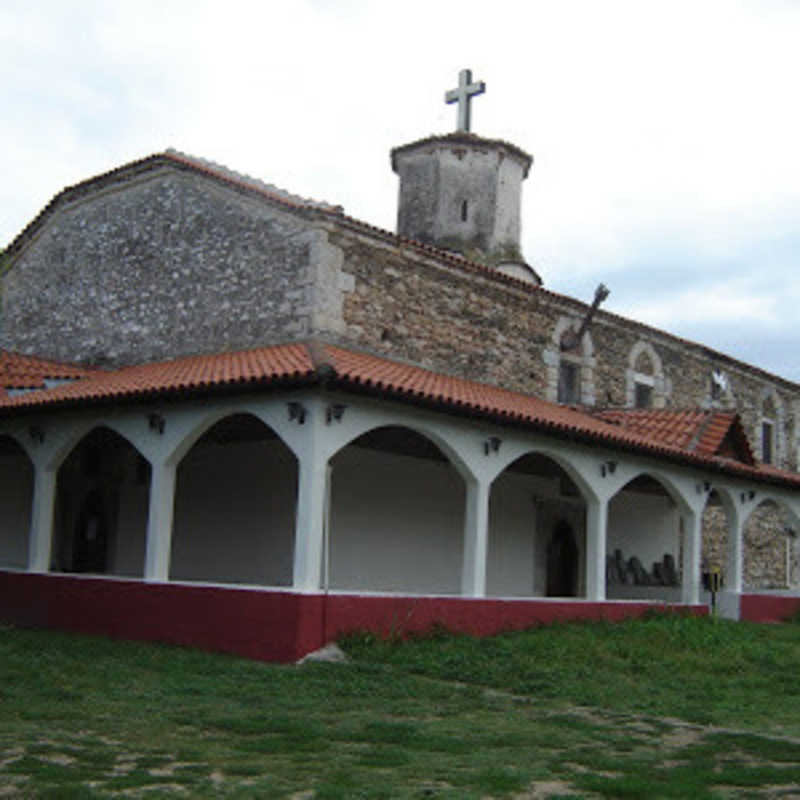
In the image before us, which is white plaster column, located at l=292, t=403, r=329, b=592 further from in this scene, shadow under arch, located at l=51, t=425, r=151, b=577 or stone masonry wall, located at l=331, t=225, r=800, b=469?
shadow under arch, located at l=51, t=425, r=151, b=577

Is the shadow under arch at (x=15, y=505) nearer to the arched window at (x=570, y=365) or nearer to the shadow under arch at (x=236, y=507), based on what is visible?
the shadow under arch at (x=236, y=507)

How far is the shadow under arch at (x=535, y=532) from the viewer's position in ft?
54.0

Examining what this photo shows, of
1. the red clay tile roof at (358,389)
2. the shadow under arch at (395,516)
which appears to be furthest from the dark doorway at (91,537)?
the shadow under arch at (395,516)

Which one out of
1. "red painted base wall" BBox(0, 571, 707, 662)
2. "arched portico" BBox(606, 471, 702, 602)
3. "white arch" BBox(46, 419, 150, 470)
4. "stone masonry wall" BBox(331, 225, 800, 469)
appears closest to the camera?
"red painted base wall" BBox(0, 571, 707, 662)

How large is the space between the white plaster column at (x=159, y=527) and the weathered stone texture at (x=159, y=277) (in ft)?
10.0

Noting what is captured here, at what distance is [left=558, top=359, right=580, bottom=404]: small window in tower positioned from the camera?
1861cm

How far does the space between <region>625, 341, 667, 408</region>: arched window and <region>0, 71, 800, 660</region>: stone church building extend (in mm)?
59

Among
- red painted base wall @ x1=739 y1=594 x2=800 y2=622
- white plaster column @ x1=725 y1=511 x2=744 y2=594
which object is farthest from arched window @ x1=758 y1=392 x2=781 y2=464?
white plaster column @ x1=725 y1=511 x2=744 y2=594

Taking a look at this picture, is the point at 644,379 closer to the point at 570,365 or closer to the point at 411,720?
the point at 570,365

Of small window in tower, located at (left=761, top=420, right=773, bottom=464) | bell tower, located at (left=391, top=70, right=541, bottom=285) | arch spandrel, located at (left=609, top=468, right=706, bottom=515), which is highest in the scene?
bell tower, located at (left=391, top=70, right=541, bottom=285)

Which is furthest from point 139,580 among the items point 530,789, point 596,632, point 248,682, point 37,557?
point 530,789

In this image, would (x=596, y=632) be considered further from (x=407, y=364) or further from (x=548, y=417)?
(x=407, y=364)

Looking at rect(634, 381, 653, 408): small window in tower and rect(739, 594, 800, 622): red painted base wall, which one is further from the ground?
rect(634, 381, 653, 408): small window in tower

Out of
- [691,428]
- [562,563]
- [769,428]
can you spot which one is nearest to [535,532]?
[562,563]
